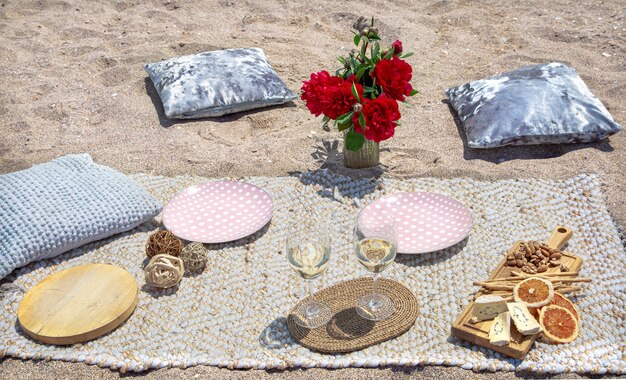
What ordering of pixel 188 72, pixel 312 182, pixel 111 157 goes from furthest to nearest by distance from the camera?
1. pixel 188 72
2. pixel 111 157
3. pixel 312 182

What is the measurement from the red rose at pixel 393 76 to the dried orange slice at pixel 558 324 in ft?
4.01

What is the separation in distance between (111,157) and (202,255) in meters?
1.18

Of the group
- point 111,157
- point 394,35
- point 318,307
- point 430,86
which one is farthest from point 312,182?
point 394,35

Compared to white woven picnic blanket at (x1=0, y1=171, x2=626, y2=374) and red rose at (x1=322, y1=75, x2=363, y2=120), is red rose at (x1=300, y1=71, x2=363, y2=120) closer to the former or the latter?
red rose at (x1=322, y1=75, x2=363, y2=120)

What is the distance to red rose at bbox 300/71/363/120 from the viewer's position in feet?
9.98

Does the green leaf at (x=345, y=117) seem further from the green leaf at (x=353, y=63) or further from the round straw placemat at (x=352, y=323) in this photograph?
the round straw placemat at (x=352, y=323)

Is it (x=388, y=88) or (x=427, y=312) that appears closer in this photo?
(x=427, y=312)

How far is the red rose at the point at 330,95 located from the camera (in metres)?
3.04

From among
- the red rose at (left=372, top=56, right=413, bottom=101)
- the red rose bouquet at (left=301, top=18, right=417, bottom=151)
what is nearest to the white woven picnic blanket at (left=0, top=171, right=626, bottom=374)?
the red rose bouquet at (left=301, top=18, right=417, bottom=151)

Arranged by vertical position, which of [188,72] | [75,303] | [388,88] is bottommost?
[75,303]

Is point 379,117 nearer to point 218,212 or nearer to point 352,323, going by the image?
point 218,212

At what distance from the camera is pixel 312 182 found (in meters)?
3.28

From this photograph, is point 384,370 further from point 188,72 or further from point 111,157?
point 188,72

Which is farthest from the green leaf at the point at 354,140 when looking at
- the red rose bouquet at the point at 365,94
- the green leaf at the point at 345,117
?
the green leaf at the point at 345,117
